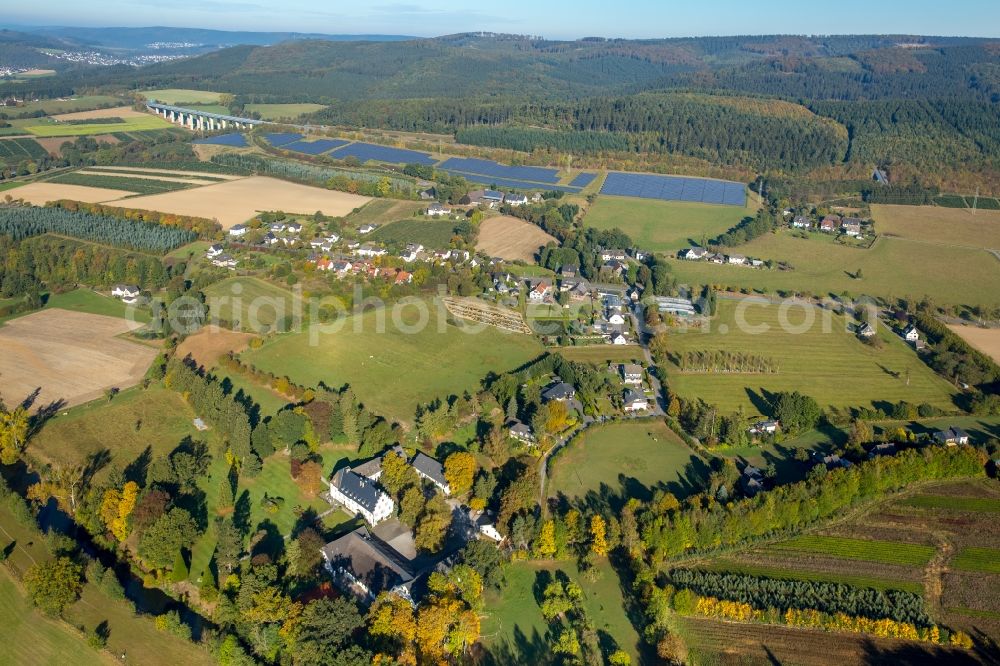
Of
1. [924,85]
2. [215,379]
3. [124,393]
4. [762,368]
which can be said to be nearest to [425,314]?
[215,379]

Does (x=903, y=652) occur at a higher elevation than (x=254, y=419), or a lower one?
lower

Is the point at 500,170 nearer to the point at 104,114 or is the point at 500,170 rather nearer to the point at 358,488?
the point at 358,488

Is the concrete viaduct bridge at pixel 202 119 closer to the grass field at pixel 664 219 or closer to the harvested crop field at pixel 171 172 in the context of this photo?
the harvested crop field at pixel 171 172

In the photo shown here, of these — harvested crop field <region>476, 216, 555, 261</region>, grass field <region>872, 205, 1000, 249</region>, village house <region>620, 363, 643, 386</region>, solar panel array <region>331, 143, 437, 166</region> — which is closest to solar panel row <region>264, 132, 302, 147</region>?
solar panel array <region>331, 143, 437, 166</region>

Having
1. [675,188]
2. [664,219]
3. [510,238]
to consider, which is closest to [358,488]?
[510,238]

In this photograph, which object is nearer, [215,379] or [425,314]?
[215,379]

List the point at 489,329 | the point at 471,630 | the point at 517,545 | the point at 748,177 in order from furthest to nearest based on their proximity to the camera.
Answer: the point at 748,177, the point at 489,329, the point at 517,545, the point at 471,630

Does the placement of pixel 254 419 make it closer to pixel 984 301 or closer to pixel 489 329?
pixel 489 329
